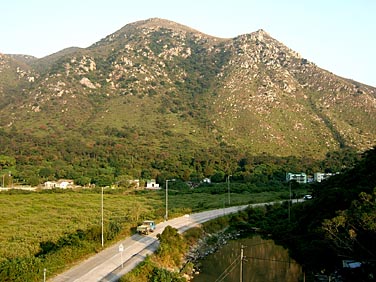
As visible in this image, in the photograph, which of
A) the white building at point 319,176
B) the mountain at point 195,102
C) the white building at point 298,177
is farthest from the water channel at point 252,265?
the mountain at point 195,102

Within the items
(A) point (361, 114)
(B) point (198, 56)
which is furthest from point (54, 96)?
(A) point (361, 114)

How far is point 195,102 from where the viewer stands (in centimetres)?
13438

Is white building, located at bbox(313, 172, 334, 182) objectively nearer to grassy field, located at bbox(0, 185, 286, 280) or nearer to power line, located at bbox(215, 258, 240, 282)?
grassy field, located at bbox(0, 185, 286, 280)

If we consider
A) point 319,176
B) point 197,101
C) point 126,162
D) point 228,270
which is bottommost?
point 228,270

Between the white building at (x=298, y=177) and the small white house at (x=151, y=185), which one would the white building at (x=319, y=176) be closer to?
the white building at (x=298, y=177)

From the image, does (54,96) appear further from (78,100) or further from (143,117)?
(143,117)

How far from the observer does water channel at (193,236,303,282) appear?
3362cm

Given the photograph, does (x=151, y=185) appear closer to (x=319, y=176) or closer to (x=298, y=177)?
(x=298, y=177)

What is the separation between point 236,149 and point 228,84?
26.3m

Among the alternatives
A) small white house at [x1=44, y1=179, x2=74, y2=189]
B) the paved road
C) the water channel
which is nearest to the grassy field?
the paved road

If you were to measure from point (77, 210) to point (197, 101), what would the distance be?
3083 inches

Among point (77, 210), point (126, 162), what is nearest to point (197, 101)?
point (126, 162)

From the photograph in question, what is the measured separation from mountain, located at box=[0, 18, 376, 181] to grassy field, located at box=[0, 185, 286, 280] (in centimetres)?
3188

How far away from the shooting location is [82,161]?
105 metres
